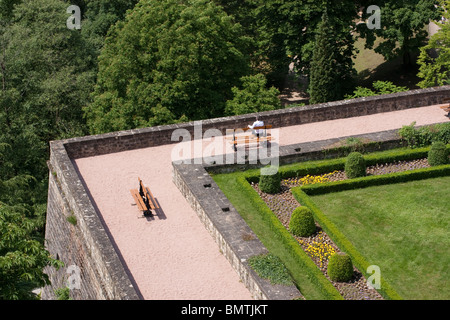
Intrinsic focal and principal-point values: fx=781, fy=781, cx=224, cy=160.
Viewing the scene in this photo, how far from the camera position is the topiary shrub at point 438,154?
28.5 m

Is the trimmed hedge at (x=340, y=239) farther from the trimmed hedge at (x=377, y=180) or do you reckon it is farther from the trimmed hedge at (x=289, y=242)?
the trimmed hedge at (x=289, y=242)

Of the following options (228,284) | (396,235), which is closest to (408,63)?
(396,235)

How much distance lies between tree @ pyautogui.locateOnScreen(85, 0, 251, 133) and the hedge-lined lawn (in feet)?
46.5

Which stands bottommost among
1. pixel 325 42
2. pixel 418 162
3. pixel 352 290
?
pixel 352 290

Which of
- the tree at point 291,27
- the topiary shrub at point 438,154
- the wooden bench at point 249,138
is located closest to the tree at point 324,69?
the tree at point 291,27

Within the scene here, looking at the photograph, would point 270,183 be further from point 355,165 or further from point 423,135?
point 423,135

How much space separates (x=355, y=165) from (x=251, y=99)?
12.9m

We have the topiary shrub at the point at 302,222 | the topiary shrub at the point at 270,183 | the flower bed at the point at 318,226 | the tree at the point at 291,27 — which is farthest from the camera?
the tree at the point at 291,27

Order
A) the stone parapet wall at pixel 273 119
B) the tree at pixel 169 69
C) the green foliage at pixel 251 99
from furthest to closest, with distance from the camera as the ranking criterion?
1. the tree at pixel 169 69
2. the green foliage at pixel 251 99
3. the stone parapet wall at pixel 273 119

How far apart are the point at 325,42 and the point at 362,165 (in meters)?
19.2

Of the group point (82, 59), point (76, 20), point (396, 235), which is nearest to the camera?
point (396, 235)

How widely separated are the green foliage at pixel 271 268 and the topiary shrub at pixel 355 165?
6516mm

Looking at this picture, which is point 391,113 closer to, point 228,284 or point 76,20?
point 228,284

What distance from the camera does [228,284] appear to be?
74.3ft
